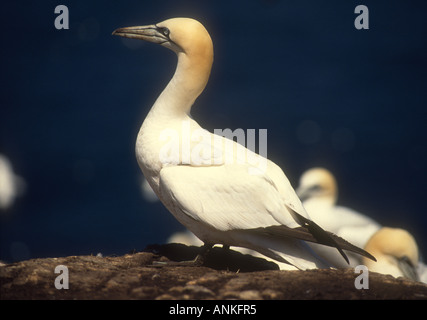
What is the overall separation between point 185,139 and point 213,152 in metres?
0.23

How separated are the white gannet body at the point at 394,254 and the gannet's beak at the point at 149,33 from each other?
273cm

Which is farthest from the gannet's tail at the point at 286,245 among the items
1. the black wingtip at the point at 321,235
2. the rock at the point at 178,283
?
the rock at the point at 178,283

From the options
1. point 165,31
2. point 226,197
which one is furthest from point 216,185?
point 165,31

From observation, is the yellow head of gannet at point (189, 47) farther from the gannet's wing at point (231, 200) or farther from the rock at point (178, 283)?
the rock at point (178, 283)

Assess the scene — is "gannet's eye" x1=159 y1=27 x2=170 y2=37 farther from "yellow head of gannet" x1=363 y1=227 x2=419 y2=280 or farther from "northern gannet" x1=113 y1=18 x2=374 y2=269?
"yellow head of gannet" x1=363 y1=227 x2=419 y2=280

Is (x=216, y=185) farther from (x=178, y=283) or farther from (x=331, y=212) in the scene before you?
(x=331, y=212)

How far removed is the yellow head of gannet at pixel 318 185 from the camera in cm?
709

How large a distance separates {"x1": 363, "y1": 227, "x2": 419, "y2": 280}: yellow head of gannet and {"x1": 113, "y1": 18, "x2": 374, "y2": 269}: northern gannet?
180 centimetres

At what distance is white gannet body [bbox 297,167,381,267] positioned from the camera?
6.02 m

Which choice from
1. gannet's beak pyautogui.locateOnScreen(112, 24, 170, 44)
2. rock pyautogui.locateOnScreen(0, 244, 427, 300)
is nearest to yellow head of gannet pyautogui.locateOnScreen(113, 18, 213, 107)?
gannet's beak pyautogui.locateOnScreen(112, 24, 170, 44)

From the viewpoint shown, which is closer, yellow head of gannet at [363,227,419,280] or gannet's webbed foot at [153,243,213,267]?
gannet's webbed foot at [153,243,213,267]

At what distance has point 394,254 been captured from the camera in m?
5.85

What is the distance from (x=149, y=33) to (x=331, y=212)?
2879 millimetres

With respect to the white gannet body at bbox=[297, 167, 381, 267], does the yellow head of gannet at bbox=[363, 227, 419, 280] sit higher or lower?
lower
